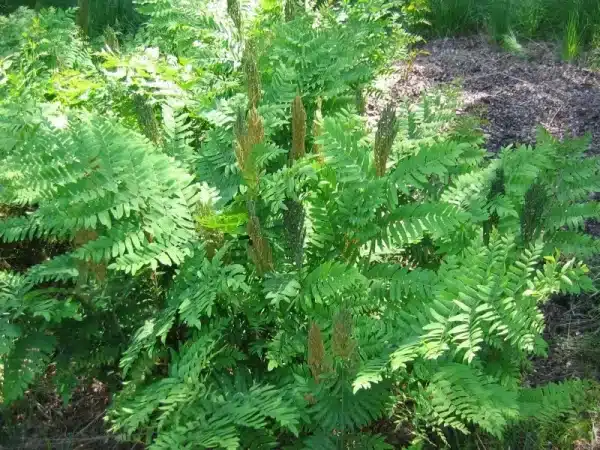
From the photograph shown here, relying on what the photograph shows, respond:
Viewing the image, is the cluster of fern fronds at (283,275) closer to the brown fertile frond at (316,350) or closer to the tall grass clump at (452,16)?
the brown fertile frond at (316,350)

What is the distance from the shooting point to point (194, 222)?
2.38 m

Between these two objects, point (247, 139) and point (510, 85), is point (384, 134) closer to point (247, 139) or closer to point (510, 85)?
point (247, 139)

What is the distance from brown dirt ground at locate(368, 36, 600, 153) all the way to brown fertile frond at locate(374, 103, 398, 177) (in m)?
1.65

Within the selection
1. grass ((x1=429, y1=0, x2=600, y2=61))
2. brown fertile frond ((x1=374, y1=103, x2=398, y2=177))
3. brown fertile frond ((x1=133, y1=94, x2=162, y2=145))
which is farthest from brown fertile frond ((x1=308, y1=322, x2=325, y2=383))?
grass ((x1=429, y1=0, x2=600, y2=61))

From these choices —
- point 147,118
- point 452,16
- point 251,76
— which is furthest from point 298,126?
point 452,16

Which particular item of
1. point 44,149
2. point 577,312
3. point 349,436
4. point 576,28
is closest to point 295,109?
point 44,149

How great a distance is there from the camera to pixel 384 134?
78.8 inches

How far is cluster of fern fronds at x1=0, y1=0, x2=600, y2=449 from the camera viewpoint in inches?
75.7

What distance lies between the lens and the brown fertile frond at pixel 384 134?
196cm

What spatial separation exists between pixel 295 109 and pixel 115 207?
2.35ft

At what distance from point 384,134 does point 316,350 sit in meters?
0.70

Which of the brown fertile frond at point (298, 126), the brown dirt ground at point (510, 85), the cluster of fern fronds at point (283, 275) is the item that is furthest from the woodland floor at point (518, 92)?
the brown fertile frond at point (298, 126)

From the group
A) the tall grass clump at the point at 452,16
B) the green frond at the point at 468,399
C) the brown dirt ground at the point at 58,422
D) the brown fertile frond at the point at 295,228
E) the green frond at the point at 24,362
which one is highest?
the tall grass clump at the point at 452,16

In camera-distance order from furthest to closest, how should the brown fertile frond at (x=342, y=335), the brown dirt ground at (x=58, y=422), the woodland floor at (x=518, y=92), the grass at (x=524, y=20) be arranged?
1. the grass at (x=524, y=20)
2. the woodland floor at (x=518, y=92)
3. the brown dirt ground at (x=58, y=422)
4. the brown fertile frond at (x=342, y=335)
